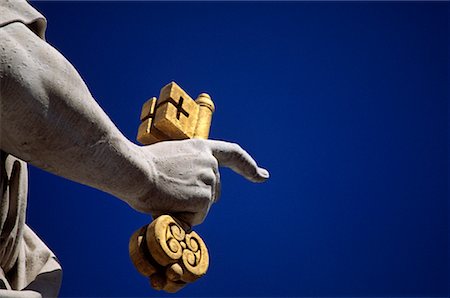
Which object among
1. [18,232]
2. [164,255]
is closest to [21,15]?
[18,232]

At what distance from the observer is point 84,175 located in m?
1.28

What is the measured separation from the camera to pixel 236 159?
5.17ft

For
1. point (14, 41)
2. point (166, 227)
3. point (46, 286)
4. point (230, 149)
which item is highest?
point (230, 149)

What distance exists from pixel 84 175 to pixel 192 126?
1.30 ft

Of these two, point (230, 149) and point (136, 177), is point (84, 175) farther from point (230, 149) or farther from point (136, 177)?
point (230, 149)

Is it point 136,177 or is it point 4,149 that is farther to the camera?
point 136,177

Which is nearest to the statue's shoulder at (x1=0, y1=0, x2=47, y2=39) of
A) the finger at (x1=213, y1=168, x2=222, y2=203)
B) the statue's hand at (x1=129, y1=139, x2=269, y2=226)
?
the statue's hand at (x1=129, y1=139, x2=269, y2=226)

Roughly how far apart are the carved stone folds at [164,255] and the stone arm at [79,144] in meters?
0.07

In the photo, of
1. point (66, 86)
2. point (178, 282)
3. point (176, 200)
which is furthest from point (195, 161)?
point (66, 86)

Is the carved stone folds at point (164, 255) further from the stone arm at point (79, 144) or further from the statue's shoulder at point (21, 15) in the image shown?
the statue's shoulder at point (21, 15)

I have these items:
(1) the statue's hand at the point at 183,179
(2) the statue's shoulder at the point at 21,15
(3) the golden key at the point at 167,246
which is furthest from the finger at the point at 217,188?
(2) the statue's shoulder at the point at 21,15

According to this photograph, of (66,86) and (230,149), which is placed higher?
(230,149)

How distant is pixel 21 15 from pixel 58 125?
0.19m

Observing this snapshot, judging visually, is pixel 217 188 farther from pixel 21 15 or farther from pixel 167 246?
pixel 21 15
